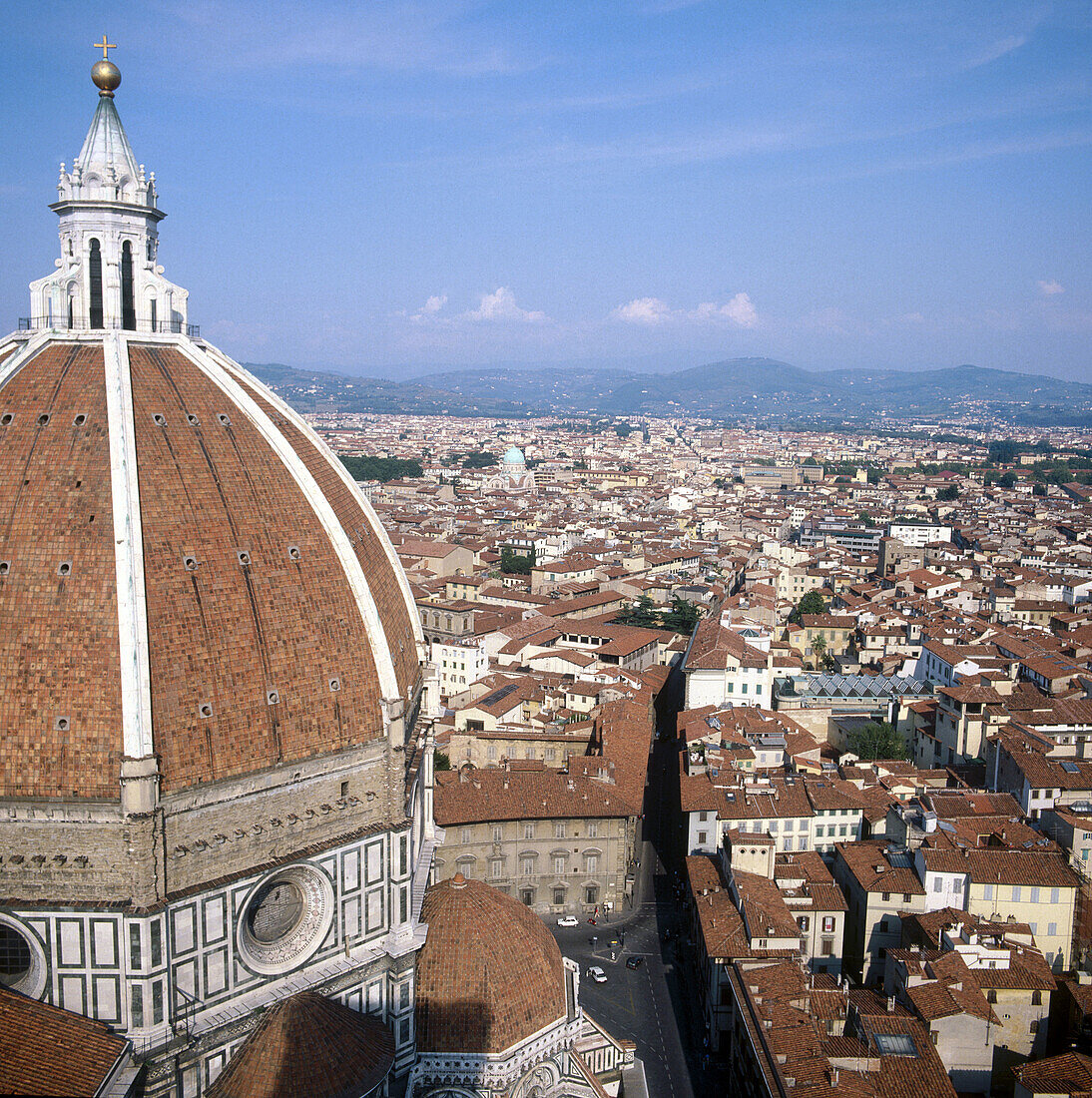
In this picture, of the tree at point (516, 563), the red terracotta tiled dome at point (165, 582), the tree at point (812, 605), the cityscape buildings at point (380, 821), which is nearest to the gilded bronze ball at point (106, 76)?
the cityscape buildings at point (380, 821)

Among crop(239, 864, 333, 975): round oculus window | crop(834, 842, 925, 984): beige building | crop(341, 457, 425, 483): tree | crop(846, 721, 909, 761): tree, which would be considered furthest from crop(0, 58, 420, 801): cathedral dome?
crop(341, 457, 425, 483): tree

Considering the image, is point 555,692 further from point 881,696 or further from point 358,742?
point 358,742

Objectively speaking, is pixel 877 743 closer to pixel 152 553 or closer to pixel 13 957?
pixel 152 553

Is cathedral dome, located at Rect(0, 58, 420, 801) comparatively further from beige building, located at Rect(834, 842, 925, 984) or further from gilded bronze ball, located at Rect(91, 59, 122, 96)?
beige building, located at Rect(834, 842, 925, 984)

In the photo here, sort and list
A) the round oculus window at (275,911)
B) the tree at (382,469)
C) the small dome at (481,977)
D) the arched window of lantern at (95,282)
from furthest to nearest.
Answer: the tree at (382,469) → the small dome at (481,977) → the arched window of lantern at (95,282) → the round oculus window at (275,911)

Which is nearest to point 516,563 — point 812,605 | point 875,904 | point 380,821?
point 812,605

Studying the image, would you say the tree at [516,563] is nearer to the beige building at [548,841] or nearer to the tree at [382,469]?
the beige building at [548,841]
